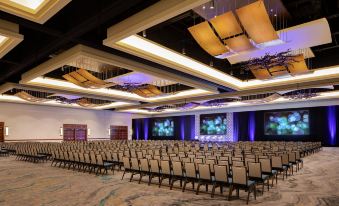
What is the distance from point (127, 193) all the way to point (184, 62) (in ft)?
17.8

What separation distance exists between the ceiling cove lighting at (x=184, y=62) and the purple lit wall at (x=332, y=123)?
9659 mm

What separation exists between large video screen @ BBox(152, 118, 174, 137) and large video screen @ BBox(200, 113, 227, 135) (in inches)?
175

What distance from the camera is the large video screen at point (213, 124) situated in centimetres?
2636

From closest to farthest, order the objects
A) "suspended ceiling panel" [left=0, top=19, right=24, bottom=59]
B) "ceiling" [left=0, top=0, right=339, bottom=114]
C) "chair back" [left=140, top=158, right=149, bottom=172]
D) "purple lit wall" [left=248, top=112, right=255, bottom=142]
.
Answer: "ceiling" [left=0, top=0, right=339, bottom=114] < "suspended ceiling panel" [left=0, top=19, right=24, bottom=59] < "chair back" [left=140, top=158, right=149, bottom=172] < "purple lit wall" [left=248, top=112, right=255, bottom=142]

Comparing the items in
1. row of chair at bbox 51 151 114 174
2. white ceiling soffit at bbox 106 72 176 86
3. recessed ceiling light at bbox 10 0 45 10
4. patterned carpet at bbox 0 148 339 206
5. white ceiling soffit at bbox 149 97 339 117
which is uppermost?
recessed ceiling light at bbox 10 0 45 10

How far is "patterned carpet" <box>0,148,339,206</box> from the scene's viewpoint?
17.9 feet

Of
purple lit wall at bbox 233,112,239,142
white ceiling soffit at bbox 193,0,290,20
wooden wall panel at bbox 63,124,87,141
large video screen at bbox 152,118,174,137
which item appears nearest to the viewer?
white ceiling soffit at bbox 193,0,290,20

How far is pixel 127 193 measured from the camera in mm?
6207

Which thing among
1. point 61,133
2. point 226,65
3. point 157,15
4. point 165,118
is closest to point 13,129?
point 61,133

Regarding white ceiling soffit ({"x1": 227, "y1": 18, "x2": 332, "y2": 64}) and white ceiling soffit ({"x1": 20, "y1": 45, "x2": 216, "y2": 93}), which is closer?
white ceiling soffit ({"x1": 227, "y1": 18, "x2": 332, "y2": 64})

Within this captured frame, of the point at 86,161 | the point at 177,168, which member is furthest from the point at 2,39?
the point at 177,168

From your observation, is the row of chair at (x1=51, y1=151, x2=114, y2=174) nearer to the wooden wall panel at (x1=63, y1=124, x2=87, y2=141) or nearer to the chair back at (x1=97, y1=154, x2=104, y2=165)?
the chair back at (x1=97, y1=154, x2=104, y2=165)

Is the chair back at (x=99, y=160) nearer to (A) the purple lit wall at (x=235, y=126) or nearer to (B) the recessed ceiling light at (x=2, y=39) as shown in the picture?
(B) the recessed ceiling light at (x=2, y=39)

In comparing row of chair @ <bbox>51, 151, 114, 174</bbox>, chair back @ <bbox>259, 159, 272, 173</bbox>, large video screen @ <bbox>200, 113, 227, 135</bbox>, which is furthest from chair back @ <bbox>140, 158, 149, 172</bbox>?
large video screen @ <bbox>200, 113, 227, 135</bbox>
